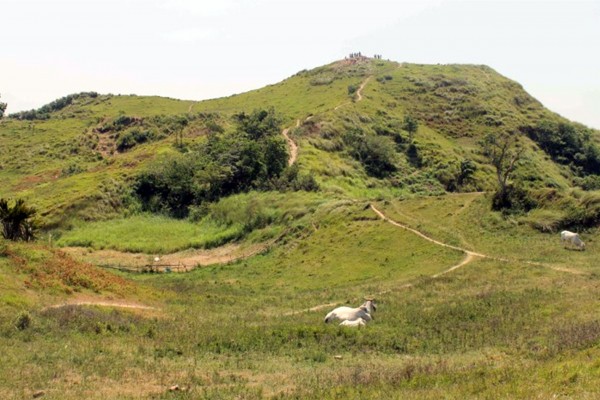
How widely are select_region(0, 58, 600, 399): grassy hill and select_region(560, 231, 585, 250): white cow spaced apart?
71 centimetres

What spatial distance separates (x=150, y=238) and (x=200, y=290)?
26.7 m

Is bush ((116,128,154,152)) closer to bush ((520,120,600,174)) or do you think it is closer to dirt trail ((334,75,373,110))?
dirt trail ((334,75,373,110))

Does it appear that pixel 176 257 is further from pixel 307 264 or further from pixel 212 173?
pixel 212 173

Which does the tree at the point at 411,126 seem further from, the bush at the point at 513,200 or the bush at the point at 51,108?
the bush at the point at 51,108

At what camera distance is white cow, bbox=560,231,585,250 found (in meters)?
34.8

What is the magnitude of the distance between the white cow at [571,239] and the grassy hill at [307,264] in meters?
0.71

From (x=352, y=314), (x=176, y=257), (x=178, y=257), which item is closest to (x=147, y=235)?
(x=176, y=257)

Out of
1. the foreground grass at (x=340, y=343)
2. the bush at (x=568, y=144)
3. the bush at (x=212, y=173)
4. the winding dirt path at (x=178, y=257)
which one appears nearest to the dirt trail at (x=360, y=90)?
the bush at (x=568, y=144)

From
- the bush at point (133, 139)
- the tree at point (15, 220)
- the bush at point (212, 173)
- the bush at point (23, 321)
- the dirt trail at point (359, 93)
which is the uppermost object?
the dirt trail at point (359, 93)

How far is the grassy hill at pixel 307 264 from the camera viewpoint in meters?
14.2

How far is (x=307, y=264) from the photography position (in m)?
43.1

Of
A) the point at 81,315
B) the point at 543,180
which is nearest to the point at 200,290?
the point at 81,315

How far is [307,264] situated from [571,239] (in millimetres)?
18515

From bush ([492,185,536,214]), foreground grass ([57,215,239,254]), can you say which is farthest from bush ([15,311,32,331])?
foreground grass ([57,215,239,254])
